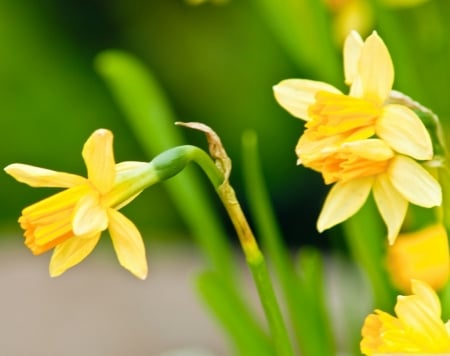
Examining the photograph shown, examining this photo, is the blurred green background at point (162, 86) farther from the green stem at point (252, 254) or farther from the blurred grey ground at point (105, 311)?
the green stem at point (252, 254)

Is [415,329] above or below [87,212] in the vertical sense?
below

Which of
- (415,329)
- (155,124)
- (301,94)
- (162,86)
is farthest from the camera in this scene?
(162,86)

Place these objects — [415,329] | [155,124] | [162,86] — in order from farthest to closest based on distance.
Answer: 1. [162,86]
2. [155,124]
3. [415,329]

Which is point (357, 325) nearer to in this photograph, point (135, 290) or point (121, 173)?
point (121, 173)

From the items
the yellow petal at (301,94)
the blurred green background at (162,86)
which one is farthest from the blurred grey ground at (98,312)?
the yellow petal at (301,94)

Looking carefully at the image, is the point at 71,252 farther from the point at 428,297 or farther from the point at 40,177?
the point at 428,297

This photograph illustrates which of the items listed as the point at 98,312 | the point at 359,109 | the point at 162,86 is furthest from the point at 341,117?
the point at 162,86

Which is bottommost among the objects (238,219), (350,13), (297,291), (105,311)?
(105,311)

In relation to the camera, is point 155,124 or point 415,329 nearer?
point 415,329
